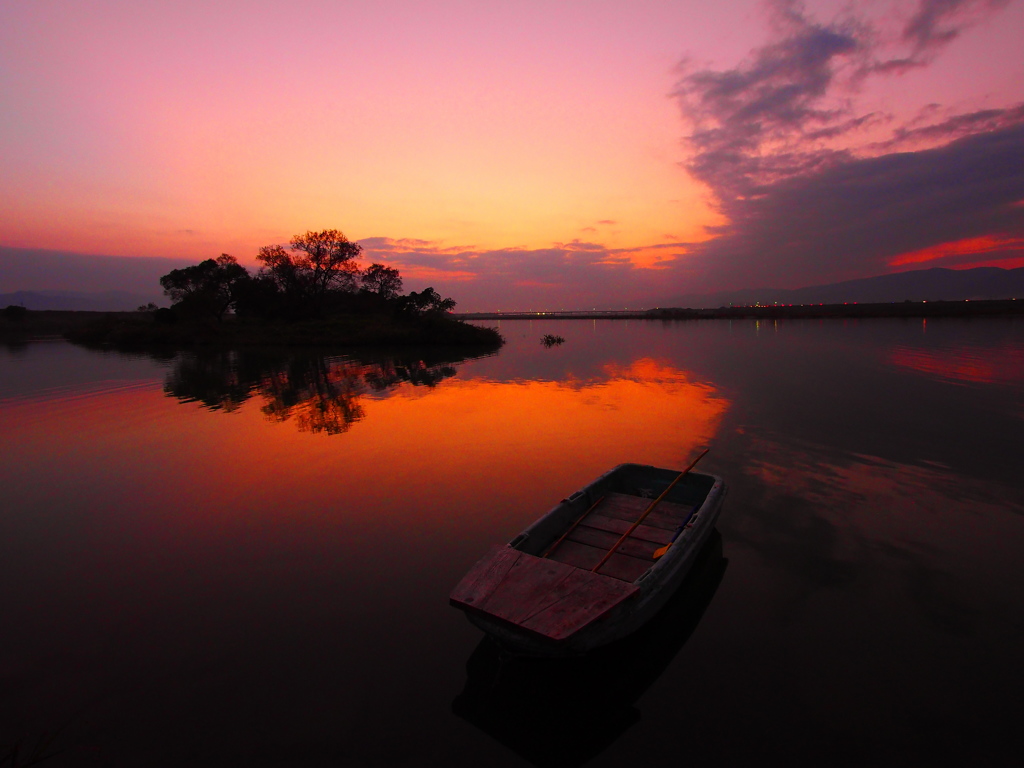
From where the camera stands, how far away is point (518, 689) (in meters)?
5.96

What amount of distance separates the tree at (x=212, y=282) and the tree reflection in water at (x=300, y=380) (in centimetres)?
3383

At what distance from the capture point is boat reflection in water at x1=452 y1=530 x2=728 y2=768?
17.4ft

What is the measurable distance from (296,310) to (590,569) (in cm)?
7775

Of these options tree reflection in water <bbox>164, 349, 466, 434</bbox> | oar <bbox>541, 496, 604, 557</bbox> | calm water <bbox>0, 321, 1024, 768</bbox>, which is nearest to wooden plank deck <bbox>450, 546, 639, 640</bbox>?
calm water <bbox>0, 321, 1024, 768</bbox>

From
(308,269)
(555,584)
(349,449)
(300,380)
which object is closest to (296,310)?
(308,269)

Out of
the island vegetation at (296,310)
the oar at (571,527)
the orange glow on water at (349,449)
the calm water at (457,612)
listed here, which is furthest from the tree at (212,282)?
the oar at (571,527)

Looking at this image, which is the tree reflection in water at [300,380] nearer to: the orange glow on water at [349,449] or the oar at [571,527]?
the orange glow on water at [349,449]

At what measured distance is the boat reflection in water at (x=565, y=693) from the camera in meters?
5.30

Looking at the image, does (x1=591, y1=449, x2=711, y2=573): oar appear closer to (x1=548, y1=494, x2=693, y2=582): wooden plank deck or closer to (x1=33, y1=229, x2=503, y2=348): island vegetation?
(x1=548, y1=494, x2=693, y2=582): wooden plank deck

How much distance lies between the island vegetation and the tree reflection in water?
11.0 m

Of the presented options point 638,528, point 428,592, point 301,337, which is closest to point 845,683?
point 638,528

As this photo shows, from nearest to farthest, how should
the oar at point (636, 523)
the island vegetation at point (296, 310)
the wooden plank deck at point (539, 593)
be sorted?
the wooden plank deck at point (539, 593) < the oar at point (636, 523) < the island vegetation at point (296, 310)

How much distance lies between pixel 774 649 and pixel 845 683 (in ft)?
2.75

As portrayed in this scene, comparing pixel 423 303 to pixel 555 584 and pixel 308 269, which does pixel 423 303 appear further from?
pixel 555 584
